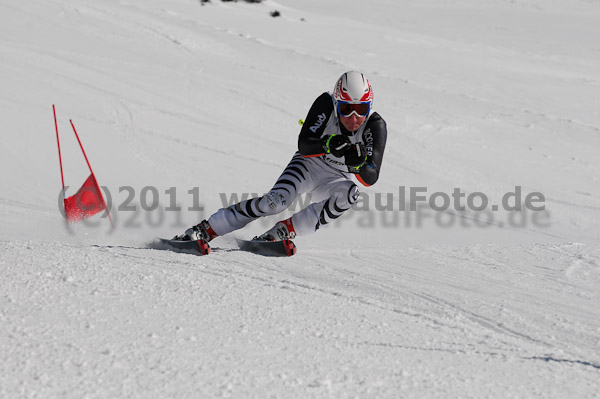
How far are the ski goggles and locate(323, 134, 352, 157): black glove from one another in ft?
0.89

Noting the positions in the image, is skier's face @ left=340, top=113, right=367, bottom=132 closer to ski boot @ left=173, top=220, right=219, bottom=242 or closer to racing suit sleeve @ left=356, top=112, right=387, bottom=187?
racing suit sleeve @ left=356, top=112, right=387, bottom=187

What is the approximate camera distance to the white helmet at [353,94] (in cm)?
583

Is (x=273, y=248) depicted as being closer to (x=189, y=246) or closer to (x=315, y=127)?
(x=189, y=246)

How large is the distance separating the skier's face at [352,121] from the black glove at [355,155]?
0.34m

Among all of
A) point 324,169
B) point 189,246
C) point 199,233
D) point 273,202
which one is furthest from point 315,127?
point 189,246

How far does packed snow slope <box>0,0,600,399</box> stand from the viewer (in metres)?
3.47

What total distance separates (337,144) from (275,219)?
230 centimetres

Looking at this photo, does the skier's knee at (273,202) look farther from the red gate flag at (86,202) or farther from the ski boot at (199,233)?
the red gate flag at (86,202)

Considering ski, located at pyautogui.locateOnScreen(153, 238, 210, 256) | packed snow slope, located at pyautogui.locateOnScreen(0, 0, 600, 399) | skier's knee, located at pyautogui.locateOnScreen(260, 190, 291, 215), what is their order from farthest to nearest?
skier's knee, located at pyautogui.locateOnScreen(260, 190, 291, 215) → ski, located at pyautogui.locateOnScreen(153, 238, 210, 256) → packed snow slope, located at pyautogui.locateOnScreen(0, 0, 600, 399)

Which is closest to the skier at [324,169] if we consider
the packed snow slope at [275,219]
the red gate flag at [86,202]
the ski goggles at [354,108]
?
the ski goggles at [354,108]

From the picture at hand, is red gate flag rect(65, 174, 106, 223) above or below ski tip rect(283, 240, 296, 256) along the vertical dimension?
above

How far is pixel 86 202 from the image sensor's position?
654 centimetres

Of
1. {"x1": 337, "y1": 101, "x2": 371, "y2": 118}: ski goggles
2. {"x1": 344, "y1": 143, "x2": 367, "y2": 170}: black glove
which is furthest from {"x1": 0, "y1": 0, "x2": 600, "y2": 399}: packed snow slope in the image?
{"x1": 337, "y1": 101, "x2": 371, "y2": 118}: ski goggles

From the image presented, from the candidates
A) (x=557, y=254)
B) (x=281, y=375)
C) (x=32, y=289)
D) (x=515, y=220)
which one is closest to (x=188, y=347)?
(x=281, y=375)
